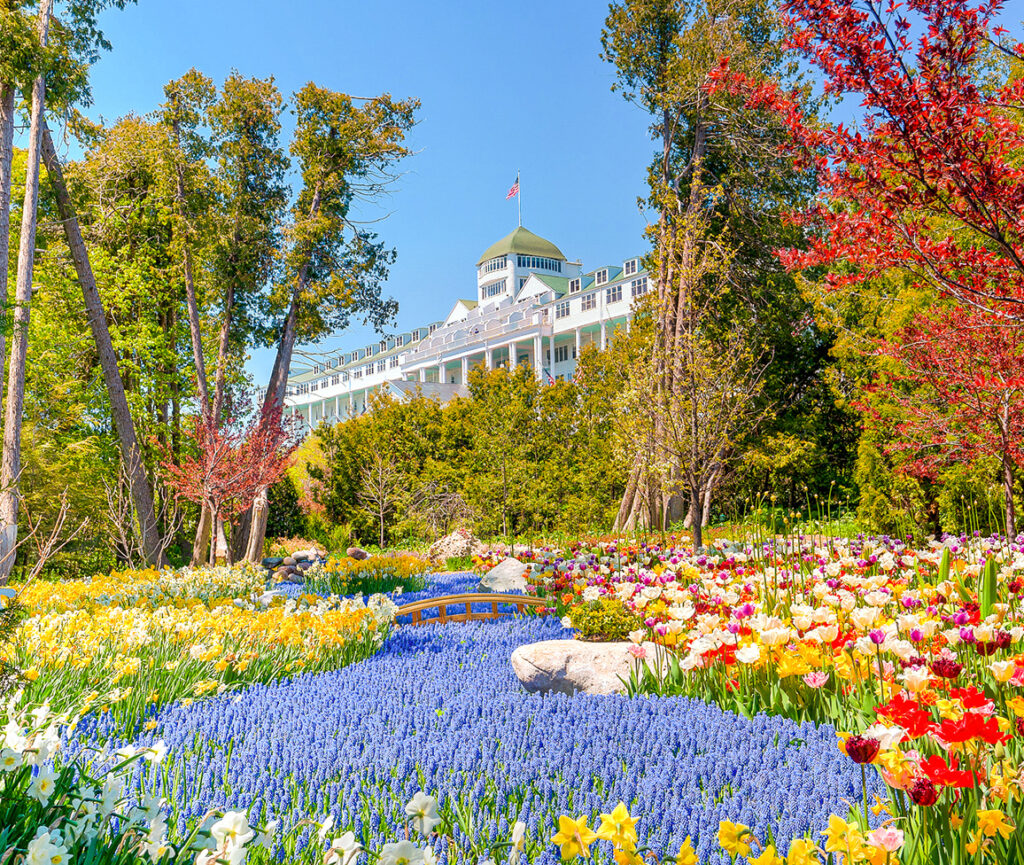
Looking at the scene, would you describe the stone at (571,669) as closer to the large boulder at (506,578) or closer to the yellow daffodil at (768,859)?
the yellow daffodil at (768,859)

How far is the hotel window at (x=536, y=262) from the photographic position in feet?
166

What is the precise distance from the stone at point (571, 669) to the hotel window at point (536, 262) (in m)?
48.2

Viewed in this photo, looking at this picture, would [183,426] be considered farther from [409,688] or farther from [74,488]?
[409,688]

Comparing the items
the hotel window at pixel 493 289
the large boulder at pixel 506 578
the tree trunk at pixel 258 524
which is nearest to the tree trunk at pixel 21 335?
the tree trunk at pixel 258 524

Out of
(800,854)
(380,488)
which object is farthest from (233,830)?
(380,488)

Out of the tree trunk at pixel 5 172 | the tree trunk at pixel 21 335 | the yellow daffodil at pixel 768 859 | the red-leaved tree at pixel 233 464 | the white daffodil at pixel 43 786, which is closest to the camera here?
the yellow daffodil at pixel 768 859

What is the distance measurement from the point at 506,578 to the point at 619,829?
7.68 meters

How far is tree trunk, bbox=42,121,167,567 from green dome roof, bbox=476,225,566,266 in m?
39.1

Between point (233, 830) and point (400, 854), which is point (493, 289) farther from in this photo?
point (400, 854)

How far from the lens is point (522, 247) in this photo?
5069 cm

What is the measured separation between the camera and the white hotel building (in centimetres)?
3522

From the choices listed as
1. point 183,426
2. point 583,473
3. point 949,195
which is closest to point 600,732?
point 949,195

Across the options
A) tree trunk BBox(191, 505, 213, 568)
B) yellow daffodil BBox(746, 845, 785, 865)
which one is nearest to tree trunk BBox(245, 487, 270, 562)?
tree trunk BBox(191, 505, 213, 568)

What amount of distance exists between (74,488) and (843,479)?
56.9 ft
